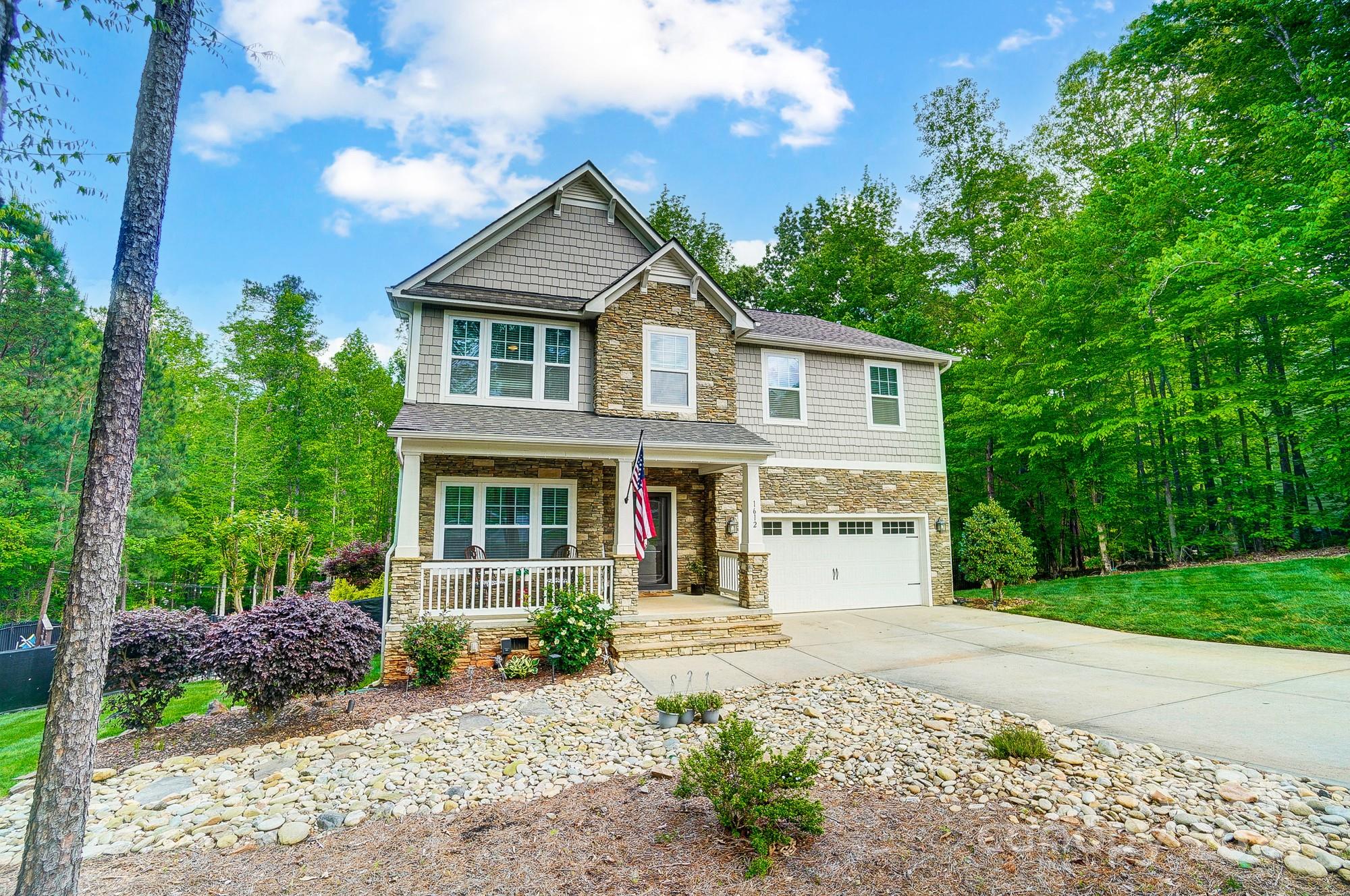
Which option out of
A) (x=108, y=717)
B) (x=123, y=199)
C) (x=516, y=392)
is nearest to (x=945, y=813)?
(x=123, y=199)

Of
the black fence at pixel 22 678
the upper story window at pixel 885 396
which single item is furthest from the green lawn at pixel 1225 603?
the black fence at pixel 22 678

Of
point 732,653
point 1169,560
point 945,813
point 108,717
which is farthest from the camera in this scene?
point 1169,560

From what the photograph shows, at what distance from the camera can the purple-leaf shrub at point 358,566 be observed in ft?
49.9

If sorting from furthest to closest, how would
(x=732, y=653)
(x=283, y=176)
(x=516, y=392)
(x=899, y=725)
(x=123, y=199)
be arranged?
1. (x=283, y=176)
2. (x=516, y=392)
3. (x=732, y=653)
4. (x=899, y=725)
5. (x=123, y=199)

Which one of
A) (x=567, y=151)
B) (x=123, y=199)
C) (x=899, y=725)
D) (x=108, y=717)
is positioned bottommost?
(x=108, y=717)

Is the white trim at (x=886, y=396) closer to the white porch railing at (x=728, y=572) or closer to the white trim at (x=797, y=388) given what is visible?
the white trim at (x=797, y=388)

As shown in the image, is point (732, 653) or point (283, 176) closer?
point (732, 653)

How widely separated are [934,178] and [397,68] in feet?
66.1

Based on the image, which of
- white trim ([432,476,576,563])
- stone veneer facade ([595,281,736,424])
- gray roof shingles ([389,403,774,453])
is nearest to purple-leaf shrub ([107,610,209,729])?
gray roof shingles ([389,403,774,453])

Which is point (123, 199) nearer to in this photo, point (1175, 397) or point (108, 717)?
point (108, 717)

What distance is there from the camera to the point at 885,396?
1348 centimetres

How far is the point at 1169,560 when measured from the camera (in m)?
14.8

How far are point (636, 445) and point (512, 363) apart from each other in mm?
3074

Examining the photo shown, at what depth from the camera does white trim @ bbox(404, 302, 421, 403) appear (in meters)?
9.84
